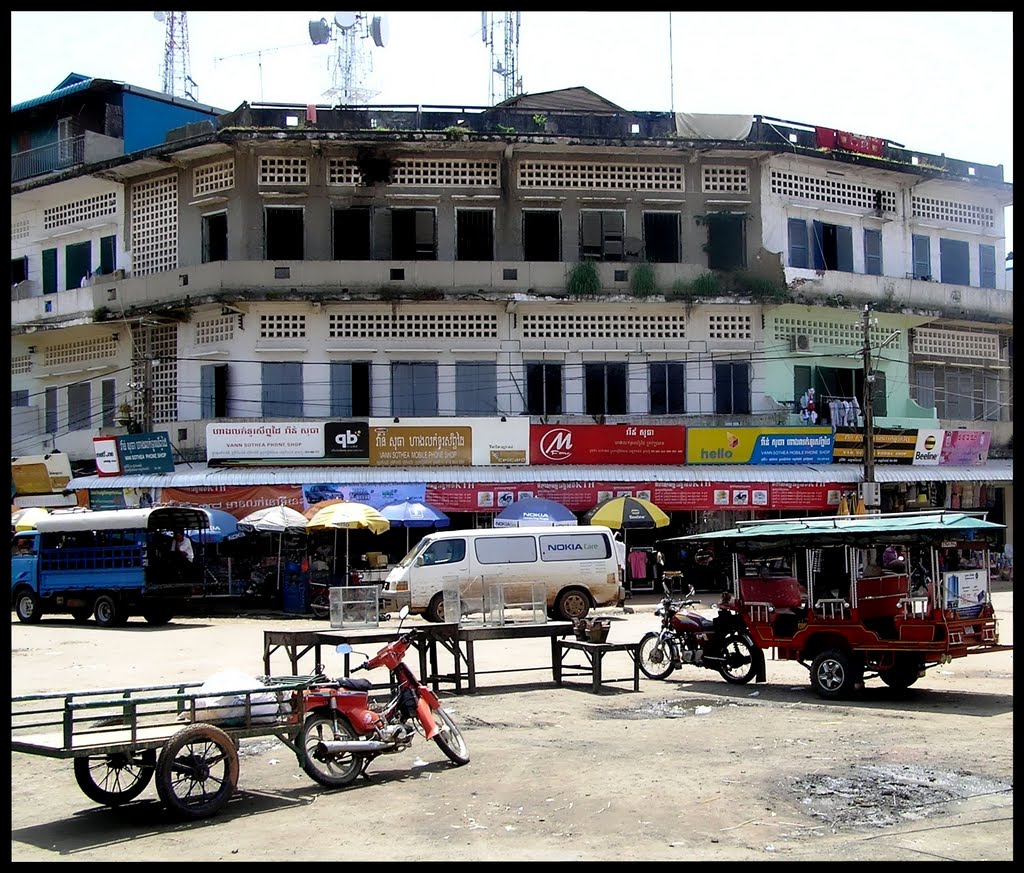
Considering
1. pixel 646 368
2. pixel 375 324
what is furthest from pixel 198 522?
pixel 646 368

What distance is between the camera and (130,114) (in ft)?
124

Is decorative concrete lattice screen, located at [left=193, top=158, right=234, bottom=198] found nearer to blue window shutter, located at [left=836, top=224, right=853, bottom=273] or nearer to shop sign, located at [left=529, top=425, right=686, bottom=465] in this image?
shop sign, located at [left=529, top=425, right=686, bottom=465]

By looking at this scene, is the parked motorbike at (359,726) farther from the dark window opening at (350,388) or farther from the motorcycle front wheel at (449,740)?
the dark window opening at (350,388)

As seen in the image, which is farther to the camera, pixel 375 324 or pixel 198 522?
pixel 375 324

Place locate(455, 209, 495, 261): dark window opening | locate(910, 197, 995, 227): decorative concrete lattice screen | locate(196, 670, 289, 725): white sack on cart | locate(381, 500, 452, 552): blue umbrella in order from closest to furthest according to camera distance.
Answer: locate(196, 670, 289, 725): white sack on cart
locate(381, 500, 452, 552): blue umbrella
locate(455, 209, 495, 261): dark window opening
locate(910, 197, 995, 227): decorative concrete lattice screen

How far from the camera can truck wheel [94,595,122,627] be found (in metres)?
25.6

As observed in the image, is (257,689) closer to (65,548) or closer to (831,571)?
(831,571)

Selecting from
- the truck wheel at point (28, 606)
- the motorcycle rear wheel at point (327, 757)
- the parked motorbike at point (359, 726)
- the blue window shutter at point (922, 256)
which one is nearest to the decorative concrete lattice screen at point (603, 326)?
the blue window shutter at point (922, 256)

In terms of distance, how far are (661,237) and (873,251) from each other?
6.92 metres

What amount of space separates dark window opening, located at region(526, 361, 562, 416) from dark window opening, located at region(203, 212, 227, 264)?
9.11m

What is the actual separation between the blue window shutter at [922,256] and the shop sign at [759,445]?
754cm

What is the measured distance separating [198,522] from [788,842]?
67.1ft

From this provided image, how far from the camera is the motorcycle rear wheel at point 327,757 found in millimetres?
9930

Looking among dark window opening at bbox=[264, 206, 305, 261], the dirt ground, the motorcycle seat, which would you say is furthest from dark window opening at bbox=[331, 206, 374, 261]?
Answer: the motorcycle seat
